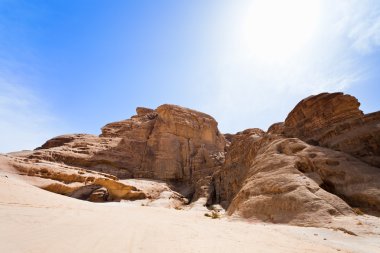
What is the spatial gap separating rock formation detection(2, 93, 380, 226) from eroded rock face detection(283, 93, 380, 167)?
0.07 metres

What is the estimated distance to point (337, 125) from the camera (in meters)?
19.2

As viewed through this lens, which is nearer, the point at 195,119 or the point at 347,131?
the point at 347,131

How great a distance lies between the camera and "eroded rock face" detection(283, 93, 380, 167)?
53.1ft

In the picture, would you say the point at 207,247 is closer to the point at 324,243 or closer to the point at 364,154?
the point at 324,243

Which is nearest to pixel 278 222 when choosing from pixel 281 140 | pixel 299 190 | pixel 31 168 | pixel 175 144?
pixel 299 190

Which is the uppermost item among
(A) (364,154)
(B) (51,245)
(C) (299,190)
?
(A) (364,154)

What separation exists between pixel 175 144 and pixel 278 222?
38391 millimetres

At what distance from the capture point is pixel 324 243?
7211 mm

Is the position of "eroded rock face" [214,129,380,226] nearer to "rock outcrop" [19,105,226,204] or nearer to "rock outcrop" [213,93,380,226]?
"rock outcrop" [213,93,380,226]

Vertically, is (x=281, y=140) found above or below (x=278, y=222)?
above

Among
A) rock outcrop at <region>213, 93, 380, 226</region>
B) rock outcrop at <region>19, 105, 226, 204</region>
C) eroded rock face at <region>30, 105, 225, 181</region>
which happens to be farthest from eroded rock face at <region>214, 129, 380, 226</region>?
eroded rock face at <region>30, 105, 225, 181</region>

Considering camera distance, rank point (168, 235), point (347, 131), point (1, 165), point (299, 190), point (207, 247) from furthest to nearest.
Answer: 1. point (1, 165)
2. point (347, 131)
3. point (299, 190)
4. point (168, 235)
5. point (207, 247)

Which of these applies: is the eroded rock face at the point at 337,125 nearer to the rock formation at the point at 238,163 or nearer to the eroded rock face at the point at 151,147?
the rock formation at the point at 238,163

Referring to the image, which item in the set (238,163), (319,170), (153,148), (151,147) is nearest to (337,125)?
(319,170)
